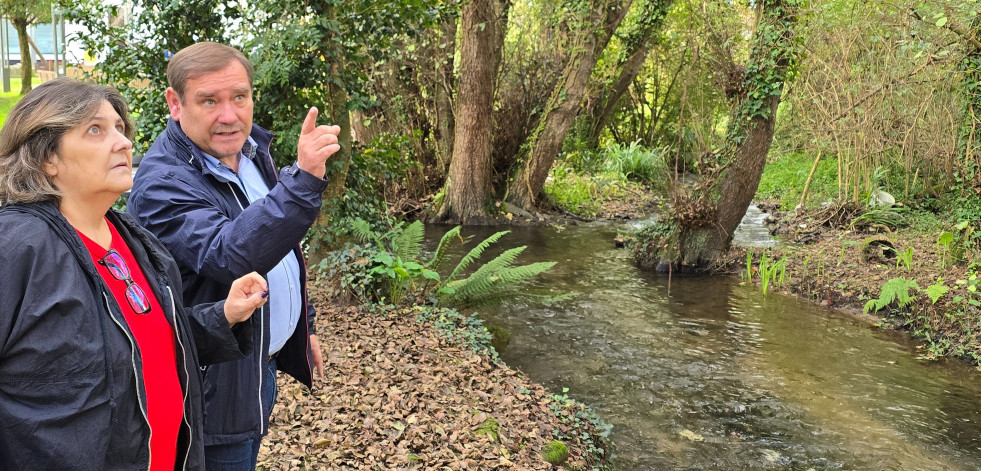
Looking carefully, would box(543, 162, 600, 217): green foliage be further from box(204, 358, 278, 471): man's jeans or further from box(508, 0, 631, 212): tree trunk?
box(204, 358, 278, 471): man's jeans

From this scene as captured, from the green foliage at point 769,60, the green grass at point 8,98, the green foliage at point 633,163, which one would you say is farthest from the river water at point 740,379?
the green grass at point 8,98

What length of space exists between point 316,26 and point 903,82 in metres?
6.96

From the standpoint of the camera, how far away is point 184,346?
198cm

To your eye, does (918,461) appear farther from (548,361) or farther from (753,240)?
(753,240)

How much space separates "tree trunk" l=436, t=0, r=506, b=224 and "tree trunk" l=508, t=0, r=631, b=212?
2.74 ft

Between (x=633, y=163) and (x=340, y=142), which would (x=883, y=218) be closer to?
(x=633, y=163)

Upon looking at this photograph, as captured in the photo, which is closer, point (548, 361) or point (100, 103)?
point (100, 103)

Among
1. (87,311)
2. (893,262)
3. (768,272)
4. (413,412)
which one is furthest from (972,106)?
(87,311)

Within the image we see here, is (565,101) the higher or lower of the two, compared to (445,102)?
higher

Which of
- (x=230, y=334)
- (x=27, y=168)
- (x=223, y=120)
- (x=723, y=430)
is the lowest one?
(x=723, y=430)

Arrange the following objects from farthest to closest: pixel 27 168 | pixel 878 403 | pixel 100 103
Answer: pixel 878 403
pixel 100 103
pixel 27 168

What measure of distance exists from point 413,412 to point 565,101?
10.5m

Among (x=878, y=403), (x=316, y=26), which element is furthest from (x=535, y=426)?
(x=316, y=26)

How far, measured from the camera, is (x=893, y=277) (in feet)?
29.9
